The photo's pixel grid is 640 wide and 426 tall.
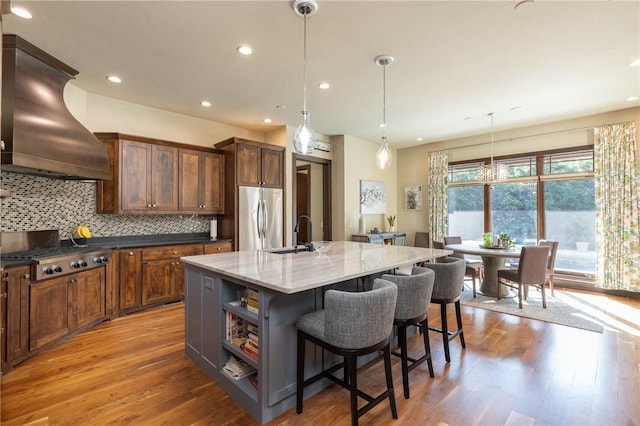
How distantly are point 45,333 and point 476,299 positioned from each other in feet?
17.1

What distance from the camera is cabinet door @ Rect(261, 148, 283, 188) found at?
16.8 feet

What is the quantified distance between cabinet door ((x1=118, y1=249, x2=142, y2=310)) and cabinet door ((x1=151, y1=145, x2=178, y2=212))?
0.72 m

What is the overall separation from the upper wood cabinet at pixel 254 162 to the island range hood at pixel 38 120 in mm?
1827

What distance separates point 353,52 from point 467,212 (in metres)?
4.67

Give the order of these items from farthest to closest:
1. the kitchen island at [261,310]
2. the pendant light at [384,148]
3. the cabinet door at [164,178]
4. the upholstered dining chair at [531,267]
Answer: the cabinet door at [164,178] → the upholstered dining chair at [531,267] → the pendant light at [384,148] → the kitchen island at [261,310]

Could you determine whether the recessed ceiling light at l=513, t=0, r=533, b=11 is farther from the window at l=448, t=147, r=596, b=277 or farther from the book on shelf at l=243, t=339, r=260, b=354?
the window at l=448, t=147, r=596, b=277

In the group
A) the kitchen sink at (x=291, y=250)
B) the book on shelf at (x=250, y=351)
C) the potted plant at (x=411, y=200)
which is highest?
the potted plant at (x=411, y=200)

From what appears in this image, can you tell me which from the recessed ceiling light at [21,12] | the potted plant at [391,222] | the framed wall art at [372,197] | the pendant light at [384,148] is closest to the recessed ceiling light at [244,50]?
the pendant light at [384,148]

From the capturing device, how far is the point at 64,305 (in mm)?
3127

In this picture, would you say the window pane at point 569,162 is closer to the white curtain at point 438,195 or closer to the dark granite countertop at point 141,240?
the white curtain at point 438,195

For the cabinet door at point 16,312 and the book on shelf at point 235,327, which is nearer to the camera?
the book on shelf at point 235,327

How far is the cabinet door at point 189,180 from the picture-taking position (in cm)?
455

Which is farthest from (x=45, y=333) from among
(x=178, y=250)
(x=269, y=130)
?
(x=269, y=130)

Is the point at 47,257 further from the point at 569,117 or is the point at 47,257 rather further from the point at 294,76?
the point at 569,117
